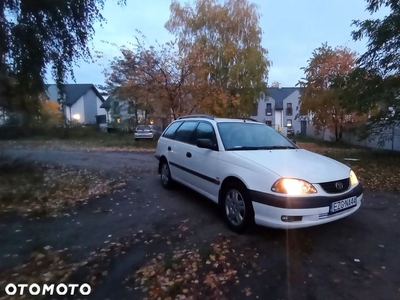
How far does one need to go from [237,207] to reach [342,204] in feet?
4.43

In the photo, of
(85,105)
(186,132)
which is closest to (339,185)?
(186,132)

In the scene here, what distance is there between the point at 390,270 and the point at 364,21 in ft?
35.5

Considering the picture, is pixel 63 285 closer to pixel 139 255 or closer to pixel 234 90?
pixel 139 255

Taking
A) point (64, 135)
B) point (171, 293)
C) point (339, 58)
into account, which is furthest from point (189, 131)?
point (64, 135)

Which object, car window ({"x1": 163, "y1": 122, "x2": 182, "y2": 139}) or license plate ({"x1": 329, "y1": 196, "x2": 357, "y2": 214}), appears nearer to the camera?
license plate ({"x1": 329, "y1": 196, "x2": 357, "y2": 214})

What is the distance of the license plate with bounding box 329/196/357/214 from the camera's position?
3.66 m

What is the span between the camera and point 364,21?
11.1 meters

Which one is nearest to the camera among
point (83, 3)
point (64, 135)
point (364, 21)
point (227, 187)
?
point (227, 187)

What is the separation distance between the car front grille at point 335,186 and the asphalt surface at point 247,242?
0.69 m

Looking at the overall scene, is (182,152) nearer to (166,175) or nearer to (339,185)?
(166,175)

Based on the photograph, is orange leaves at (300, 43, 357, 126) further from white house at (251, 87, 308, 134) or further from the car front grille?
white house at (251, 87, 308, 134)

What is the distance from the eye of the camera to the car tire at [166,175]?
6.54m

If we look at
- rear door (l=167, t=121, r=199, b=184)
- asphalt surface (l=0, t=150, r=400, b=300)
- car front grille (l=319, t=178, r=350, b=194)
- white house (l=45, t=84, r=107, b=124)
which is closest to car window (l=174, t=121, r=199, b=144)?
rear door (l=167, t=121, r=199, b=184)

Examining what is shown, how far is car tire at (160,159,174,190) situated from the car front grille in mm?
3567
